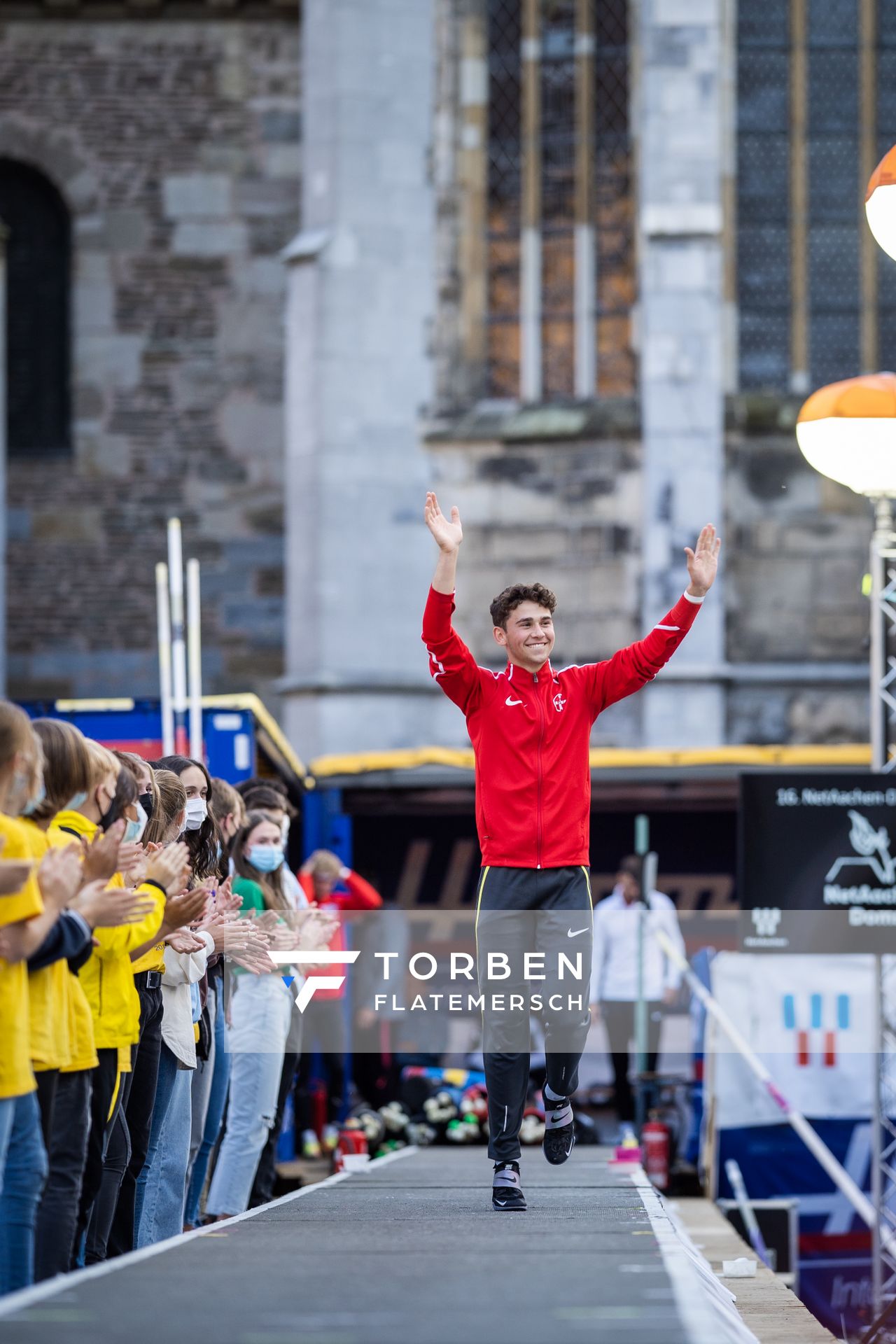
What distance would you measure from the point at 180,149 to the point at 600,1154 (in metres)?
12.1

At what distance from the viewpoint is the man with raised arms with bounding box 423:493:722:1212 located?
643 centimetres

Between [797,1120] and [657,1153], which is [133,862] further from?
[657,1153]

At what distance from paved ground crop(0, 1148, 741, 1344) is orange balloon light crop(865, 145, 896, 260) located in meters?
→ 4.65

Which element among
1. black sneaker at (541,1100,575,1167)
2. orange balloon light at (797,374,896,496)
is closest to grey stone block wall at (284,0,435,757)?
orange balloon light at (797,374,896,496)

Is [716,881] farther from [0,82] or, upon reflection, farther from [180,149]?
[0,82]

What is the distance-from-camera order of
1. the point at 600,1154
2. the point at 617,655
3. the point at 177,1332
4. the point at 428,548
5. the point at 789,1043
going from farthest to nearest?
the point at 428,548
the point at 789,1043
the point at 600,1154
the point at 617,655
the point at 177,1332

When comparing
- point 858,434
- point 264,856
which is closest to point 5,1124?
point 264,856

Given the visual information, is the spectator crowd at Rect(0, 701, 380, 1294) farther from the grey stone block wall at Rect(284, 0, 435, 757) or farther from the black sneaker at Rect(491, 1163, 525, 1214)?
the grey stone block wall at Rect(284, 0, 435, 757)

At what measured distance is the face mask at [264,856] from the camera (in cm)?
845

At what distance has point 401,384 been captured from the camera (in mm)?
18359

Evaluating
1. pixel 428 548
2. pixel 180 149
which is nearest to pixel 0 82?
pixel 180 149

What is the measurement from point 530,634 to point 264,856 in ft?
7.60

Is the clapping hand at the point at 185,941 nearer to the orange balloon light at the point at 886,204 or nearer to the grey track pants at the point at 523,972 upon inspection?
the grey track pants at the point at 523,972

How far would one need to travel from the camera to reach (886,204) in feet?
30.5
